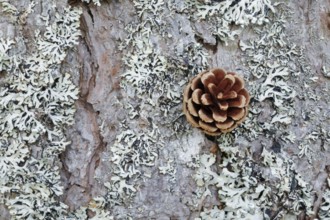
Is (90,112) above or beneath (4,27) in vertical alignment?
beneath

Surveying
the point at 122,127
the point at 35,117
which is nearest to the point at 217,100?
the point at 122,127

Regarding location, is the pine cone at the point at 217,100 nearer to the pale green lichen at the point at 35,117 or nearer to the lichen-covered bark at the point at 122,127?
the lichen-covered bark at the point at 122,127

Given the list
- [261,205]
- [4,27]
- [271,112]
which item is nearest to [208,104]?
[271,112]

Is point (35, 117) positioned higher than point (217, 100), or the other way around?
point (35, 117)

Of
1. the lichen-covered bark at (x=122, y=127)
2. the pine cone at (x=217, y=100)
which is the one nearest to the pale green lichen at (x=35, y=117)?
the lichen-covered bark at (x=122, y=127)

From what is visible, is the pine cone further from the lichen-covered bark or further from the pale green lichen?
the pale green lichen

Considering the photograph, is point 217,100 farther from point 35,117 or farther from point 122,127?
point 35,117

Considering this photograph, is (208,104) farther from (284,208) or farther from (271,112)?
(284,208)

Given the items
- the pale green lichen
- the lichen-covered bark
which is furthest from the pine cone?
the pale green lichen
